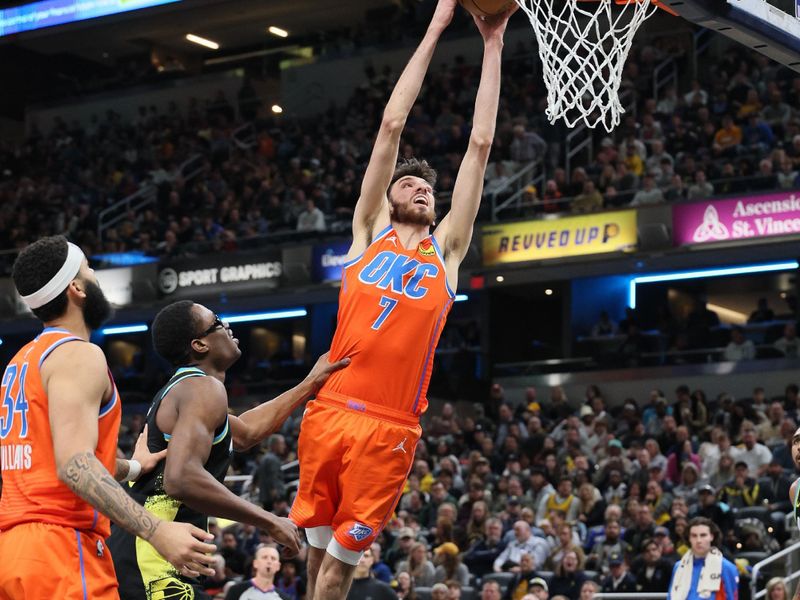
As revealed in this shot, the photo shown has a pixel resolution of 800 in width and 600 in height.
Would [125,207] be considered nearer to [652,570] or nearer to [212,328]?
[652,570]

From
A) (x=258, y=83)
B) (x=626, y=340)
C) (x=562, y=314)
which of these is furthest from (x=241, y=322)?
(x=626, y=340)

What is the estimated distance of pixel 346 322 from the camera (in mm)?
6094

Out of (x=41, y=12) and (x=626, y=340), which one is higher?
(x=41, y=12)

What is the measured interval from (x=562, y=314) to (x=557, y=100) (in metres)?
19.9

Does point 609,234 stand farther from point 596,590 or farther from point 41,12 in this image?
point 41,12

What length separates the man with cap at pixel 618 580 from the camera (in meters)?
13.1

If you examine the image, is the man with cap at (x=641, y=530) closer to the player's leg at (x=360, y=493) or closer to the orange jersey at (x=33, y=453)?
the player's leg at (x=360, y=493)

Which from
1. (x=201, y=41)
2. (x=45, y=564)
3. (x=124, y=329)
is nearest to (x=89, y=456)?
(x=45, y=564)

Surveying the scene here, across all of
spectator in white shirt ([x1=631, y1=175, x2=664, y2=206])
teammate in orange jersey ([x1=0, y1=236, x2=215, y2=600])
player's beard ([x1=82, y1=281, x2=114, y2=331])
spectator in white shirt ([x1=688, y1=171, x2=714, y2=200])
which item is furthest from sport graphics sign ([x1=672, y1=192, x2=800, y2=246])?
teammate in orange jersey ([x1=0, y1=236, x2=215, y2=600])

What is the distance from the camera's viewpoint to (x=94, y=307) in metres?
4.52

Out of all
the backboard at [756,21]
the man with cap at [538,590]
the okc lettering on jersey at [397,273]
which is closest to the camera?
the okc lettering on jersey at [397,273]

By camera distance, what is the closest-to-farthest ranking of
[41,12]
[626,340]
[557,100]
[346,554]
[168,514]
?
[168,514] → [346,554] → [557,100] → [626,340] → [41,12]

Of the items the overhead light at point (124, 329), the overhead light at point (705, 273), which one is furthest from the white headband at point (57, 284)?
the overhead light at point (124, 329)

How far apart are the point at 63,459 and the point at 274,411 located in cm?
204
